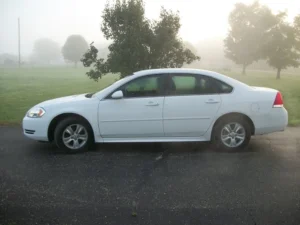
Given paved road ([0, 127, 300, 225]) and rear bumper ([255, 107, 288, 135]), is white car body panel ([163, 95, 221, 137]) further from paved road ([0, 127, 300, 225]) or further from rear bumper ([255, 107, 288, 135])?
rear bumper ([255, 107, 288, 135])

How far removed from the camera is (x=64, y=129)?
6.42 meters

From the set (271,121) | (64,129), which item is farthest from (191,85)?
(64,129)

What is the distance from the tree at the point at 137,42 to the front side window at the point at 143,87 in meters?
6.53

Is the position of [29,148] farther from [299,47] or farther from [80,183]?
[299,47]

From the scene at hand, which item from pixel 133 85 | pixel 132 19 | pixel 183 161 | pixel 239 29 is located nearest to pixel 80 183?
pixel 183 161

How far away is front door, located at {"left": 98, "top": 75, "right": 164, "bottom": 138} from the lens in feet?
20.6

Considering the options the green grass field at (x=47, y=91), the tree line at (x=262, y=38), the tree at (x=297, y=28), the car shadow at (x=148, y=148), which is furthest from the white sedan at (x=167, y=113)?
the tree at (x=297, y=28)

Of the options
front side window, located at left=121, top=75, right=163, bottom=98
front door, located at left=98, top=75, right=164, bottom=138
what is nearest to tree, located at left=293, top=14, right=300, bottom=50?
front side window, located at left=121, top=75, right=163, bottom=98

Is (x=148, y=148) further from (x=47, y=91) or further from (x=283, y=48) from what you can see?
(x=283, y=48)

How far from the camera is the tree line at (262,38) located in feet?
140

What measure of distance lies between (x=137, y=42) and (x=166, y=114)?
715 cm

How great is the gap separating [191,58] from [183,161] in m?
8.75

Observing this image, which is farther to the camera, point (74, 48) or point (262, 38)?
point (74, 48)

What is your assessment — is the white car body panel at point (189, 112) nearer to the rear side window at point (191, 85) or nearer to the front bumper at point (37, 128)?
the rear side window at point (191, 85)
